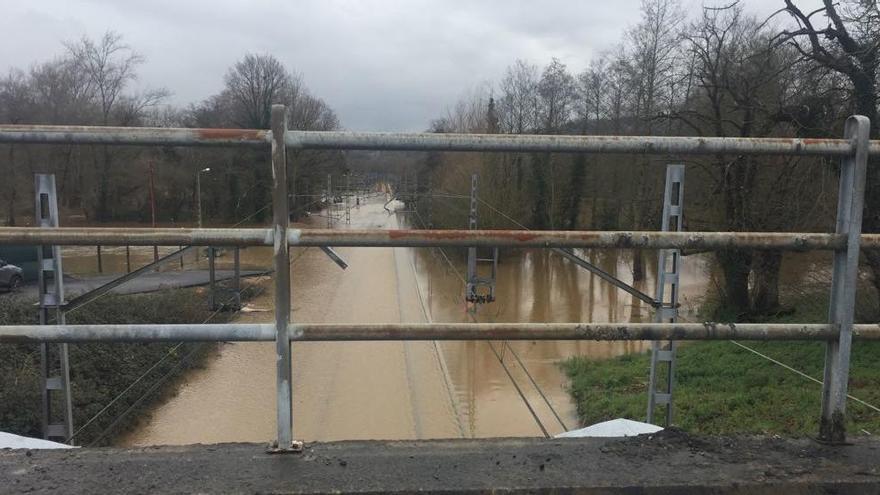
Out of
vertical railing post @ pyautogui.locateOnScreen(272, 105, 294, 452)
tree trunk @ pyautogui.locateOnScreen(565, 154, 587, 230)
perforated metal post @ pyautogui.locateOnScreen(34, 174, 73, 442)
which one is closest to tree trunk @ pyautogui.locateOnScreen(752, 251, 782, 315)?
perforated metal post @ pyautogui.locateOnScreen(34, 174, 73, 442)

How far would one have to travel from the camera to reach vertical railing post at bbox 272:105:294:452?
78.7 inches

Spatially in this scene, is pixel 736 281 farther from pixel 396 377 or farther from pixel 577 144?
pixel 577 144

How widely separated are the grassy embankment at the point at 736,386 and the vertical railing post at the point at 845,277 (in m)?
7.29

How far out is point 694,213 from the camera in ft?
77.3

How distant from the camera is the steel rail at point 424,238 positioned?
6.63 feet

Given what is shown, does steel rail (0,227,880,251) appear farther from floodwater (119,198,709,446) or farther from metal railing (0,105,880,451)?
floodwater (119,198,709,446)

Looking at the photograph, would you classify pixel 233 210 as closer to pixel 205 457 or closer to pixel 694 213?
pixel 694 213

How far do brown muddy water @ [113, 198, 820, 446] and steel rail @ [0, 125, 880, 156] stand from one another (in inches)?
336

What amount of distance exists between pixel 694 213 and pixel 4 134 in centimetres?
2383

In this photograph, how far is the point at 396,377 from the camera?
60.6 feet

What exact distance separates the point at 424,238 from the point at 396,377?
16.8 m

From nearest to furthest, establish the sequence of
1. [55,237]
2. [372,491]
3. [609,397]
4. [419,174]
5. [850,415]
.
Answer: [372,491], [55,237], [850,415], [609,397], [419,174]

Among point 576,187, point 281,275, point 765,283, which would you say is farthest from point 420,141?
point 576,187

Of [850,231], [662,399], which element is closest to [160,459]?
[850,231]
